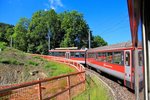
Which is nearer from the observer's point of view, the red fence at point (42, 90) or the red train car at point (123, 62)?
the red fence at point (42, 90)

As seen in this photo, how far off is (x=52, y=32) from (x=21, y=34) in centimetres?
1083

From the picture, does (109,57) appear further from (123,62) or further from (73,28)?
(73,28)

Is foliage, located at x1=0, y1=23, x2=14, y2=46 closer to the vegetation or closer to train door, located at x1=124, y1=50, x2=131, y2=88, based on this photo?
the vegetation

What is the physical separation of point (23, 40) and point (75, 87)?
76.6m

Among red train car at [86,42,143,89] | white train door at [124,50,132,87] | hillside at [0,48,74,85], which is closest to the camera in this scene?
red train car at [86,42,143,89]

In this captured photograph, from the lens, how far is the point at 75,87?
11.5 meters

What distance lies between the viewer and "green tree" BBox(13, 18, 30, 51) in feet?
284

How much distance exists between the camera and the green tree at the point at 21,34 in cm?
8669

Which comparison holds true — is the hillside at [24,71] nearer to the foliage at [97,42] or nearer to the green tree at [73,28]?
the green tree at [73,28]

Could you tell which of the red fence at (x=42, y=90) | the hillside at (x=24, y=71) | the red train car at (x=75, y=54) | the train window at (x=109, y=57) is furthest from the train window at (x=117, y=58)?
the red train car at (x=75, y=54)

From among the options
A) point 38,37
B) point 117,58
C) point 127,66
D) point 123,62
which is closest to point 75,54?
point 117,58

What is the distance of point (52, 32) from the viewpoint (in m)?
84.4

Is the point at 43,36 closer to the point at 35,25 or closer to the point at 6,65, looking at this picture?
the point at 35,25

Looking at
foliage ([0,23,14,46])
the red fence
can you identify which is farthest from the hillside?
foliage ([0,23,14,46])
